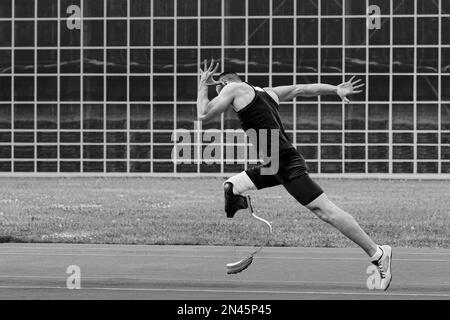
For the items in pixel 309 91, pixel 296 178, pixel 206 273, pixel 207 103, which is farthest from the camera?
pixel 206 273

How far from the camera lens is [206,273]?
41.9 feet

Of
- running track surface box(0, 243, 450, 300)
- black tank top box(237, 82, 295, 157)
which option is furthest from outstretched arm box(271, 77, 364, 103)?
running track surface box(0, 243, 450, 300)

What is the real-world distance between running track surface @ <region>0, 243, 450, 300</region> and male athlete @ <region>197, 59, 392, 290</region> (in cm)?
50

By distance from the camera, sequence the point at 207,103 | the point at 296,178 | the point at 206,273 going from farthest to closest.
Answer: the point at 206,273 < the point at 296,178 < the point at 207,103

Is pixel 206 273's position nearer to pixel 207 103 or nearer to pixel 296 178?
pixel 296 178

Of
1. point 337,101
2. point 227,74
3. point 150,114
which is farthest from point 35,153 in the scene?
point 227,74

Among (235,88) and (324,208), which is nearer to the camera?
(324,208)

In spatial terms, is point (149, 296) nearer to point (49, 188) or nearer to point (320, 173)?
point (49, 188)

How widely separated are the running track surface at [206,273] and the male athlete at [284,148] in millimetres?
503

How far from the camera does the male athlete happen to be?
34.9ft

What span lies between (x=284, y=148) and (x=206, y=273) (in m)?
2.51

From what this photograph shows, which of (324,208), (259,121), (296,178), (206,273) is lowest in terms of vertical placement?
(206,273)

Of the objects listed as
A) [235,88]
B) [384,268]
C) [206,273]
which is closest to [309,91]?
[235,88]

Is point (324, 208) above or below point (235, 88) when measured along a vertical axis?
below
